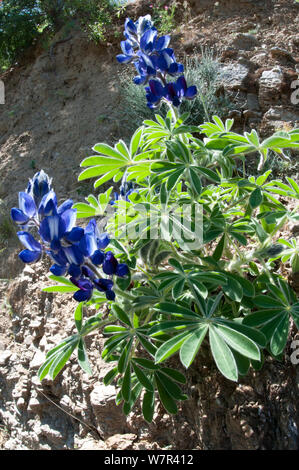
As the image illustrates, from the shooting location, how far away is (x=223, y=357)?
1.31 m

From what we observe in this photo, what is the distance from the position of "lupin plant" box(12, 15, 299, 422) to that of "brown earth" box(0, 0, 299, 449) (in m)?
0.22

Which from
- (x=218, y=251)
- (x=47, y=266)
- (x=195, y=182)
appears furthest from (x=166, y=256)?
(x=47, y=266)

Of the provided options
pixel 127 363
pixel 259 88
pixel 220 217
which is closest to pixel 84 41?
pixel 259 88

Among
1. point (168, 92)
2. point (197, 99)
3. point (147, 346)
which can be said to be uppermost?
point (197, 99)

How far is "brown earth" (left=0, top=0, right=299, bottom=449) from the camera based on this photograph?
5.62 ft

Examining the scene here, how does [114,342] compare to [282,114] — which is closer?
[114,342]

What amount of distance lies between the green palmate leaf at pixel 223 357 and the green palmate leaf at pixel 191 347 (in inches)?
1.7

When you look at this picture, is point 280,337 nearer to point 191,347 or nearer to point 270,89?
point 191,347

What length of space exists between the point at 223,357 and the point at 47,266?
74.4 inches

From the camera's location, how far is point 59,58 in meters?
5.20

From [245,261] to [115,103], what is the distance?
9.45 feet

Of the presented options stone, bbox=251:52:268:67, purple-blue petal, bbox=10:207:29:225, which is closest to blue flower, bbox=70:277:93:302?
purple-blue petal, bbox=10:207:29:225

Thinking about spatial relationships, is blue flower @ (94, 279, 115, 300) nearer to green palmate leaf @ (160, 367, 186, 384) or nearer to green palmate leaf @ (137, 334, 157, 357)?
green palmate leaf @ (137, 334, 157, 357)
